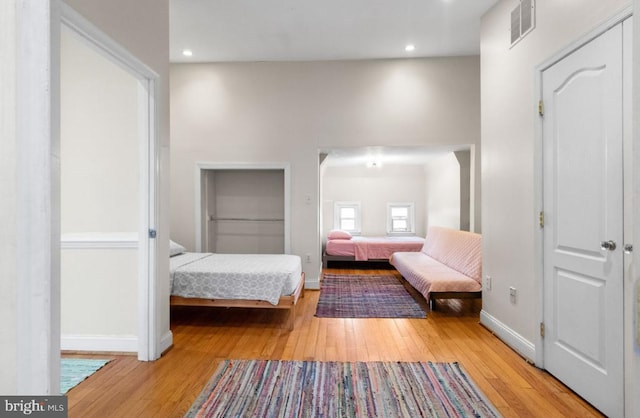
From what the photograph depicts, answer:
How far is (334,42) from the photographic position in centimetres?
386

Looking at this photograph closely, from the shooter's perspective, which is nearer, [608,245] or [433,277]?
[608,245]

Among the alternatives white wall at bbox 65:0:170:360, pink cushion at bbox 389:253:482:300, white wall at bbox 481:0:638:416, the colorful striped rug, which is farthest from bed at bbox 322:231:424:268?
white wall at bbox 65:0:170:360

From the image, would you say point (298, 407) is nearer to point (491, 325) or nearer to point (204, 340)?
point (204, 340)

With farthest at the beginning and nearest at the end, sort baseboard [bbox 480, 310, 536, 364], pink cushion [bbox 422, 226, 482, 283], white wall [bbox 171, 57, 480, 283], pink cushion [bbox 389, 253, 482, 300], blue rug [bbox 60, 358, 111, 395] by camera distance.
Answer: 1. white wall [bbox 171, 57, 480, 283]
2. pink cushion [bbox 422, 226, 482, 283]
3. pink cushion [bbox 389, 253, 482, 300]
4. baseboard [bbox 480, 310, 536, 364]
5. blue rug [bbox 60, 358, 111, 395]

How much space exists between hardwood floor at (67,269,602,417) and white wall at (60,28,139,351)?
0.35 metres

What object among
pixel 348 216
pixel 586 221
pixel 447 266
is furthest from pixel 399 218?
pixel 586 221

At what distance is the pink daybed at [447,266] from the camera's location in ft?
10.9

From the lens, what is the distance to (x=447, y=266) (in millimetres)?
4074

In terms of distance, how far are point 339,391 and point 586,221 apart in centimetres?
180

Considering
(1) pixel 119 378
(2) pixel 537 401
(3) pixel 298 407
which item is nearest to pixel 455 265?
(2) pixel 537 401

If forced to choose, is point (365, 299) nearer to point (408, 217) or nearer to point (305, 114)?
point (305, 114)

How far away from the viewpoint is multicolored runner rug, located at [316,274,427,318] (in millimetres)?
3338

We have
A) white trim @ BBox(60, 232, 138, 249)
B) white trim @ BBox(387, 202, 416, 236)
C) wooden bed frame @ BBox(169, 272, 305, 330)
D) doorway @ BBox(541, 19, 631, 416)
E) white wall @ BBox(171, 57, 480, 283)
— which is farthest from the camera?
white trim @ BBox(387, 202, 416, 236)

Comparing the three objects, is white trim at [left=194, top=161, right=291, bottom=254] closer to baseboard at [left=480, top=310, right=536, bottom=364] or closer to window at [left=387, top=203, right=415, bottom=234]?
baseboard at [left=480, top=310, right=536, bottom=364]
